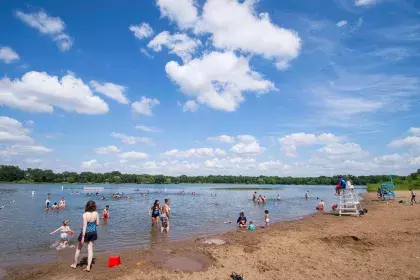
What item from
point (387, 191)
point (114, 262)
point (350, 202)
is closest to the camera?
point (114, 262)

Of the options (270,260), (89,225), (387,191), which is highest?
(89,225)

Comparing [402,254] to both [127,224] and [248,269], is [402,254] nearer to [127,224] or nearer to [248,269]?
[248,269]

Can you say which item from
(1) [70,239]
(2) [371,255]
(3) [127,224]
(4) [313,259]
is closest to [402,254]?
(2) [371,255]

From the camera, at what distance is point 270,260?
436 inches

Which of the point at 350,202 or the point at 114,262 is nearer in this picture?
the point at 114,262

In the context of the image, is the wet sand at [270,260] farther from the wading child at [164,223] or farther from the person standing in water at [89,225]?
the wading child at [164,223]

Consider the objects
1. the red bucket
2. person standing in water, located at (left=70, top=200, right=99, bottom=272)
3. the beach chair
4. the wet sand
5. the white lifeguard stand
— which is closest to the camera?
the wet sand

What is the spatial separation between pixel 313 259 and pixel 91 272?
28.4ft

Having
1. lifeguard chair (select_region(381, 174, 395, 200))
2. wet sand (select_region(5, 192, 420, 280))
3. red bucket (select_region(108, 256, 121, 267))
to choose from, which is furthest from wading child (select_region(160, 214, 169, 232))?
lifeguard chair (select_region(381, 174, 395, 200))

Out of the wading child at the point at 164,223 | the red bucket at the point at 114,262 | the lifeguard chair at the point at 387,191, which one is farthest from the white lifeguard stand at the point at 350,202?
the red bucket at the point at 114,262

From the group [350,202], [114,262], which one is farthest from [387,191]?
[114,262]

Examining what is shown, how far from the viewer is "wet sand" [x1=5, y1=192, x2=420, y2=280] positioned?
374 inches

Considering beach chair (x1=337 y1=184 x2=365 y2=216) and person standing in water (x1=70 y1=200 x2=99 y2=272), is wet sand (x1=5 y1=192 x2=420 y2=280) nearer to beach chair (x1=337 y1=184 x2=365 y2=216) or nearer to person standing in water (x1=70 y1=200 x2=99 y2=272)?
person standing in water (x1=70 y1=200 x2=99 y2=272)

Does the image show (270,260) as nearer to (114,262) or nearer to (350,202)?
(114,262)
